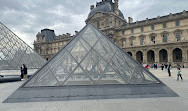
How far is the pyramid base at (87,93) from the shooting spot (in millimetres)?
5047

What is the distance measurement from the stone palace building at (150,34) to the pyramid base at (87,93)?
3263 cm

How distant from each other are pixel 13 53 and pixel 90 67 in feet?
58.7

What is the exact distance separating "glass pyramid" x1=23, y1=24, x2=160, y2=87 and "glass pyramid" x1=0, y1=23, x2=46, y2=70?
50.4ft

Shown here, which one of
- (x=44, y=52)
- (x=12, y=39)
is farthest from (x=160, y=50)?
(x=44, y=52)

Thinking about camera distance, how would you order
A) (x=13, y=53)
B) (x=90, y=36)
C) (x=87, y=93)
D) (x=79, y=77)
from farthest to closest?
(x=13, y=53)
(x=90, y=36)
(x=79, y=77)
(x=87, y=93)

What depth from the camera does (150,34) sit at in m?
37.8

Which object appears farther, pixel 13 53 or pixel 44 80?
pixel 13 53

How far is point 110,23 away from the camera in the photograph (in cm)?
4381

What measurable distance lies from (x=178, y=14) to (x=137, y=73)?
36.3m

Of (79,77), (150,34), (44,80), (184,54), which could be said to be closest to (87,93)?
(79,77)

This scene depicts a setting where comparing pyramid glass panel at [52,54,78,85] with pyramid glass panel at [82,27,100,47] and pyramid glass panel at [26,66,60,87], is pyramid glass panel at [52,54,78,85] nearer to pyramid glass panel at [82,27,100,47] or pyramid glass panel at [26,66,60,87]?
pyramid glass panel at [26,66,60,87]

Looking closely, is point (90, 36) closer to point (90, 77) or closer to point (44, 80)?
point (90, 77)

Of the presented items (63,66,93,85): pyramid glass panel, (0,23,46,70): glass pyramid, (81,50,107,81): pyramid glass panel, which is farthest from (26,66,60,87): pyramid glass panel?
(0,23,46,70): glass pyramid

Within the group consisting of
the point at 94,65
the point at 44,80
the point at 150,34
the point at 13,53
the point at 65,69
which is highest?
the point at 150,34
